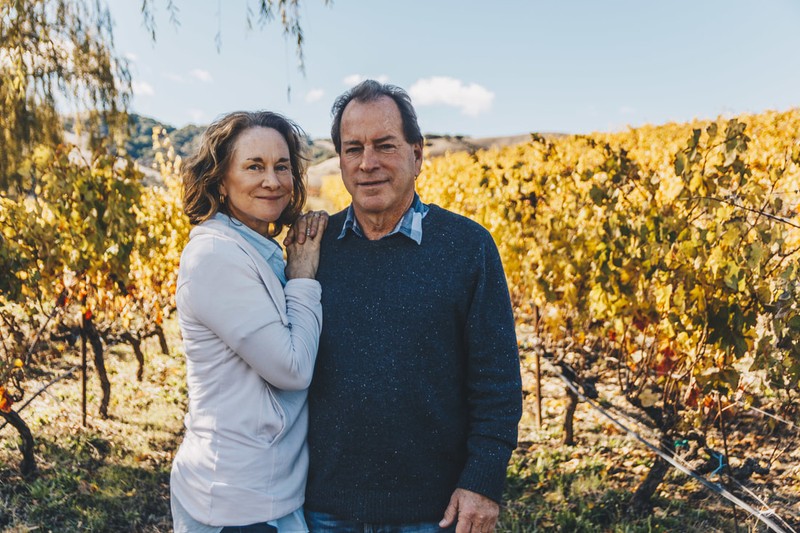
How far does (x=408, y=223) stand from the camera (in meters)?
1.58

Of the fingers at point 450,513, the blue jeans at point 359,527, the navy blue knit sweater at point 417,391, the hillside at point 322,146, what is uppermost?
the hillside at point 322,146

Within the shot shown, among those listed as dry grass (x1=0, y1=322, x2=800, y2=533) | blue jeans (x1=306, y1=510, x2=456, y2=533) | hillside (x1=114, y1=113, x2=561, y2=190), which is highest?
hillside (x1=114, y1=113, x2=561, y2=190)

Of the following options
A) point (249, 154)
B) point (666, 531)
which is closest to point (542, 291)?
point (666, 531)

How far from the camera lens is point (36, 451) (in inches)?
159

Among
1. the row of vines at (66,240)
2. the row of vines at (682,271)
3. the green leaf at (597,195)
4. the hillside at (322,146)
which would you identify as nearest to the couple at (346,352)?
the hillside at (322,146)

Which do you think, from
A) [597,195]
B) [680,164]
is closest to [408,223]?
[680,164]

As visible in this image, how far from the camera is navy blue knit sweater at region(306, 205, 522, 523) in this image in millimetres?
1465

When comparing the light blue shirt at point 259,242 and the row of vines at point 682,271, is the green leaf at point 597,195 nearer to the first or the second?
the row of vines at point 682,271

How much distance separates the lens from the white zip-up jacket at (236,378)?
1329 mm

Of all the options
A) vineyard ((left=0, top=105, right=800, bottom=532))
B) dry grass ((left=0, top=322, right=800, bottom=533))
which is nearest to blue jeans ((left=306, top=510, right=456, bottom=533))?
vineyard ((left=0, top=105, right=800, bottom=532))

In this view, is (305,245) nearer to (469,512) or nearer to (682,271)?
(469,512)

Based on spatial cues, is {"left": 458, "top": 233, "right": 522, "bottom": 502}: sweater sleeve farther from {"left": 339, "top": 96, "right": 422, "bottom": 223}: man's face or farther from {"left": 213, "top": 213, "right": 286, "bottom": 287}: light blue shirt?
{"left": 213, "top": 213, "right": 286, "bottom": 287}: light blue shirt

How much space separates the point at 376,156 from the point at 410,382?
0.61 metres

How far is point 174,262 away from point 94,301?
1388mm
